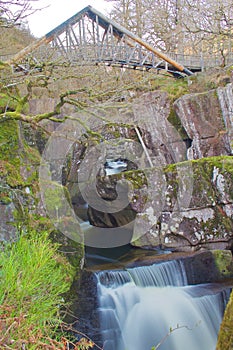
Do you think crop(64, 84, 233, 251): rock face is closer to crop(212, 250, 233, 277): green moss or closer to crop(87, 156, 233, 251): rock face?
crop(87, 156, 233, 251): rock face

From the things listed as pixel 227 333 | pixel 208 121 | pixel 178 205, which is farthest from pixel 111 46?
pixel 227 333

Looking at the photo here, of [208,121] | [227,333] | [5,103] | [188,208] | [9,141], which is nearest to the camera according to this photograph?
[227,333]

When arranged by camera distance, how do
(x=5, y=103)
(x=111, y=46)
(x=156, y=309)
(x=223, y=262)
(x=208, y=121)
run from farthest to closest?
1. (x=111, y=46)
2. (x=208, y=121)
3. (x=223, y=262)
4. (x=5, y=103)
5. (x=156, y=309)

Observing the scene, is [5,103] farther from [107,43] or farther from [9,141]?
[107,43]

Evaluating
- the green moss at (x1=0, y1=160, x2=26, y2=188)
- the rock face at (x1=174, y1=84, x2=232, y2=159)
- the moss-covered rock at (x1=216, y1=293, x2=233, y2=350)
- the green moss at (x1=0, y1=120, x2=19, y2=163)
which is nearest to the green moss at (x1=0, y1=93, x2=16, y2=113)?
the green moss at (x1=0, y1=120, x2=19, y2=163)

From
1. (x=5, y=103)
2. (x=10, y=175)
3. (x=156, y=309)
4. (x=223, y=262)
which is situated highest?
(x=5, y=103)

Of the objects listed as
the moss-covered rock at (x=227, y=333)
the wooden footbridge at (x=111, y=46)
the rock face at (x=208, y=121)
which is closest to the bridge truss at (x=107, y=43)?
the wooden footbridge at (x=111, y=46)

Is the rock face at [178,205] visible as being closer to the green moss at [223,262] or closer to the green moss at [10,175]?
the green moss at [223,262]

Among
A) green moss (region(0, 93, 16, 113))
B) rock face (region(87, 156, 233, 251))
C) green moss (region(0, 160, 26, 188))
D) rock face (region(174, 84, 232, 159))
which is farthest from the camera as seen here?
rock face (region(174, 84, 232, 159))

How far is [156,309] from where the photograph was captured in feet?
16.1

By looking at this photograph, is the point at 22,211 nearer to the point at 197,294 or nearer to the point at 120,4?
the point at 197,294

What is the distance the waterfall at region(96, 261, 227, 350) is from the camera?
4.50 meters

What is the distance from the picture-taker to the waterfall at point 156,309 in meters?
4.50

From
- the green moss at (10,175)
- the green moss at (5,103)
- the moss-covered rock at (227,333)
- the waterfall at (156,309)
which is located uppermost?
the green moss at (5,103)
